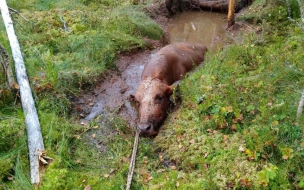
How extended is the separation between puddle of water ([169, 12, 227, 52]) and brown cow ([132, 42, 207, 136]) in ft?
4.08

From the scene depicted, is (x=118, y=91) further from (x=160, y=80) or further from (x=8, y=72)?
(x=8, y=72)

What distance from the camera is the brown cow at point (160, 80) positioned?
6.46m

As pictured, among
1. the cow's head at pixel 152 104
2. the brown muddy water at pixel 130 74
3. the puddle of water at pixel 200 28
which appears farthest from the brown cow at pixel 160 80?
the puddle of water at pixel 200 28

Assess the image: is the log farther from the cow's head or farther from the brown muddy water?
the cow's head

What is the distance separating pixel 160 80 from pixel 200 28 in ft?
16.9

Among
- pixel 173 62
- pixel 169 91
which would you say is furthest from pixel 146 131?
pixel 173 62

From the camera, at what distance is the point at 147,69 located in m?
8.04

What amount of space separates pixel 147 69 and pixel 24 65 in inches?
113

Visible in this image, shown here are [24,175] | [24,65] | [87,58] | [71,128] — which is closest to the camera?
[24,175]

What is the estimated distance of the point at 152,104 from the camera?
6.71 metres

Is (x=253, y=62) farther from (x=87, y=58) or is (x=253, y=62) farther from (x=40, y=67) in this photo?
(x=40, y=67)

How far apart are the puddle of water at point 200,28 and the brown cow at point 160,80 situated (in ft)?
4.08

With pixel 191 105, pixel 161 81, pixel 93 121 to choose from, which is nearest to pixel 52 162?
pixel 93 121

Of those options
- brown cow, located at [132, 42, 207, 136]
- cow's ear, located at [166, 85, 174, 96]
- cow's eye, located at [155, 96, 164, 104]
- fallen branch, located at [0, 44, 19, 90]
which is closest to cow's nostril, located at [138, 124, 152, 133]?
brown cow, located at [132, 42, 207, 136]
